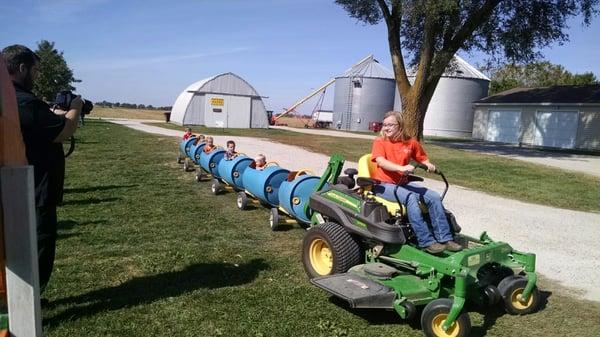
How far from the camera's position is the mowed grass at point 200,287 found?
414 cm

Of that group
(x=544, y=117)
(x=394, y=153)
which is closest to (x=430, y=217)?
(x=394, y=153)

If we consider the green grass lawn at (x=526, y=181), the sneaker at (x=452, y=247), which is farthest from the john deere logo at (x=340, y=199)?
the green grass lawn at (x=526, y=181)

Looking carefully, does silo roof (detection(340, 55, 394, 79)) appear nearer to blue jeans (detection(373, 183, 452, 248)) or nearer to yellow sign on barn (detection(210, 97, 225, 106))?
yellow sign on barn (detection(210, 97, 225, 106))

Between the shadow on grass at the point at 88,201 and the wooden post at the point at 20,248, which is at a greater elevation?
the wooden post at the point at 20,248

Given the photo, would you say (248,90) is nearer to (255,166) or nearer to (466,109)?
(466,109)

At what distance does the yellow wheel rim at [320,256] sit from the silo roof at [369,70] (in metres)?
44.0

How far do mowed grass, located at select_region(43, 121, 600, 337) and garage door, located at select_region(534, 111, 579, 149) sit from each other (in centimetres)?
2969

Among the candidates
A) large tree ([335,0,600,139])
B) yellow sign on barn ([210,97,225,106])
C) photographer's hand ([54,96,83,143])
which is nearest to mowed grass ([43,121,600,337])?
photographer's hand ([54,96,83,143])

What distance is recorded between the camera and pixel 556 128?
32969 mm

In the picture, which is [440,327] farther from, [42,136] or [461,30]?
[461,30]

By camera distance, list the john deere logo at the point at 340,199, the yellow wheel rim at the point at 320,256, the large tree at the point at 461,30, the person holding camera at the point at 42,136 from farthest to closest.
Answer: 1. the large tree at the point at 461,30
2. the yellow wheel rim at the point at 320,256
3. the john deere logo at the point at 340,199
4. the person holding camera at the point at 42,136

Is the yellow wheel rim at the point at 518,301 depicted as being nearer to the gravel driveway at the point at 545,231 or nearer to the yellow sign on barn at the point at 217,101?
the gravel driveway at the point at 545,231

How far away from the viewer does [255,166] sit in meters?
8.93

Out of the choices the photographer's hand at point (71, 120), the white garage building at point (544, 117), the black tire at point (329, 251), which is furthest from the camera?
the white garage building at point (544, 117)
